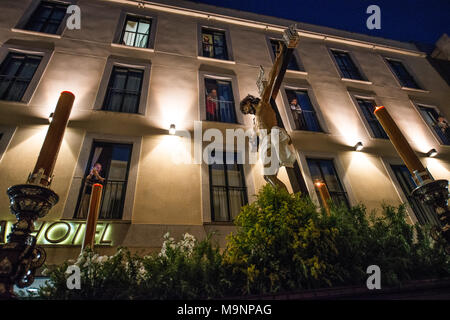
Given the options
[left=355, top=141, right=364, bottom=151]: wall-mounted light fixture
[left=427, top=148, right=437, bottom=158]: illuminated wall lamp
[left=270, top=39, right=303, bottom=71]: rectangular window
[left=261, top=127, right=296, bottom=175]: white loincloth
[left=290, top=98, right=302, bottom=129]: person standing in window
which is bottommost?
[left=261, top=127, right=296, bottom=175]: white loincloth

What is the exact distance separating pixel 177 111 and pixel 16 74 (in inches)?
206

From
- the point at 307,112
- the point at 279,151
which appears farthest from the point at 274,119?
the point at 307,112

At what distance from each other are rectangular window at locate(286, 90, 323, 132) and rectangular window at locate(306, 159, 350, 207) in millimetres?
1468

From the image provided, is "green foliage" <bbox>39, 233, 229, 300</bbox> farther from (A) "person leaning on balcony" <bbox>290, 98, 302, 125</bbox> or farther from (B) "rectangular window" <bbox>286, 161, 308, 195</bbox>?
(A) "person leaning on balcony" <bbox>290, 98, 302, 125</bbox>

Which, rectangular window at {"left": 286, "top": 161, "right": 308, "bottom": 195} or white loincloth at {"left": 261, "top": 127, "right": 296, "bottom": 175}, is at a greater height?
white loincloth at {"left": 261, "top": 127, "right": 296, "bottom": 175}

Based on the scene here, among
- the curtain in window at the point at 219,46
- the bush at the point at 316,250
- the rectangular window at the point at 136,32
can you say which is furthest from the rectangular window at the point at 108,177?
the curtain in window at the point at 219,46

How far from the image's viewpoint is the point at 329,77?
35.4ft

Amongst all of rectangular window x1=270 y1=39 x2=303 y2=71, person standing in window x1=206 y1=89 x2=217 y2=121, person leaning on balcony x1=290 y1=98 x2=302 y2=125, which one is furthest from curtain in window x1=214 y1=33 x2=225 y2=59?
person leaning on balcony x1=290 y1=98 x2=302 y2=125

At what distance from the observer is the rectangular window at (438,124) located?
32.8ft

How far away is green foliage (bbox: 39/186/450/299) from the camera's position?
1.39m

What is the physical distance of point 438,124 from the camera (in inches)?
403
